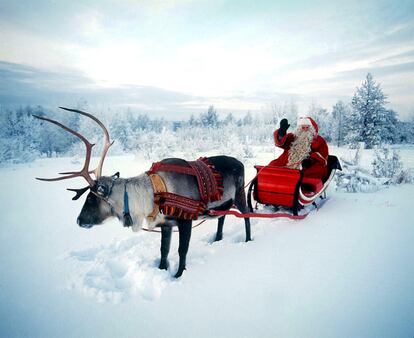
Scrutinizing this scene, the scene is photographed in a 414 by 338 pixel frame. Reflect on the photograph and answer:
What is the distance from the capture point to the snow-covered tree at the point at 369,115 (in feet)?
87.7

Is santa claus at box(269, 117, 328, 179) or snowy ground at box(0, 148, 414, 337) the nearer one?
snowy ground at box(0, 148, 414, 337)

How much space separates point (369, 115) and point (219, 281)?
30497 millimetres

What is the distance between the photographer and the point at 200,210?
3.28 m

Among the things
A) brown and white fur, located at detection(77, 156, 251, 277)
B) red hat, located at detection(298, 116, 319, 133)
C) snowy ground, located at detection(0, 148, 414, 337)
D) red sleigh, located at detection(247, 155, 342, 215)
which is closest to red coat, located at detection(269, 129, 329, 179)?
red hat, located at detection(298, 116, 319, 133)

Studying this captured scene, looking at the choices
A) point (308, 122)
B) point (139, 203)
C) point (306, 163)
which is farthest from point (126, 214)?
point (308, 122)

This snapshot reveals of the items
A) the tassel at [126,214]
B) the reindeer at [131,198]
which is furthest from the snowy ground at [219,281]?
the tassel at [126,214]

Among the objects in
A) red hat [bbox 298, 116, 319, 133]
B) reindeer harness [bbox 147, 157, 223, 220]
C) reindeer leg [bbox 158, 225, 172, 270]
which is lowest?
reindeer leg [bbox 158, 225, 172, 270]

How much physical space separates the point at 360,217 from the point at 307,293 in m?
2.88

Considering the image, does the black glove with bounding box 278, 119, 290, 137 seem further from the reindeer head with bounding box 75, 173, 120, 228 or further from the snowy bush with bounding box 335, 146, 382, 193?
the reindeer head with bounding box 75, 173, 120, 228

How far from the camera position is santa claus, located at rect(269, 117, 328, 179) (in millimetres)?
5375

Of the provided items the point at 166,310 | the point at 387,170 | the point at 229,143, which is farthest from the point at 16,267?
the point at 229,143

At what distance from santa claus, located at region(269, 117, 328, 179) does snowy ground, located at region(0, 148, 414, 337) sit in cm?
112

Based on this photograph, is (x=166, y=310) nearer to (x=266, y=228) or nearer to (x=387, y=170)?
(x=266, y=228)

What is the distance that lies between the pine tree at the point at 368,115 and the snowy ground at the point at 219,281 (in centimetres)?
2602
